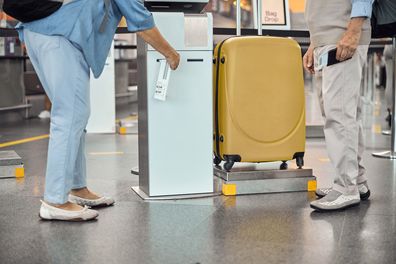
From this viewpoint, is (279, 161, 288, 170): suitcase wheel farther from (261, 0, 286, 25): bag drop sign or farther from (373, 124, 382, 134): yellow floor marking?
(373, 124, 382, 134): yellow floor marking

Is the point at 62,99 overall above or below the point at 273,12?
below

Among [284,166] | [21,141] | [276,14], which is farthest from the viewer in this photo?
[276,14]

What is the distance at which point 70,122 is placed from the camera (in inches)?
110

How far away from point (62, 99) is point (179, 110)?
749 millimetres

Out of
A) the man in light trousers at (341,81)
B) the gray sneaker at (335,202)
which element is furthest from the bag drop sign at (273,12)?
the gray sneaker at (335,202)

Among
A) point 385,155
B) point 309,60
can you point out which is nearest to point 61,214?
point 309,60

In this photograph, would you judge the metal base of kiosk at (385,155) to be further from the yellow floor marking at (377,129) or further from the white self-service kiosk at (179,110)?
the white self-service kiosk at (179,110)

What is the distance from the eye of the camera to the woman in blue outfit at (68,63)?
9.08 ft

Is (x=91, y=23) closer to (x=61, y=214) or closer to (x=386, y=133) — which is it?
(x=61, y=214)

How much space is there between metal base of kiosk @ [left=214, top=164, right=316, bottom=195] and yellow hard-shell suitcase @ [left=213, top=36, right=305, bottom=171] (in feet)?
0.22

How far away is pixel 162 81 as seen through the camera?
3.21 metres

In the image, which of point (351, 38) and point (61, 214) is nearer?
point (61, 214)

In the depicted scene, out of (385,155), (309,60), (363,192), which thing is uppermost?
(309,60)

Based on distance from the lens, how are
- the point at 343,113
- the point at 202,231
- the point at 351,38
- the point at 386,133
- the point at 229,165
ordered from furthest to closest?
the point at 386,133 → the point at 229,165 → the point at 343,113 → the point at 351,38 → the point at 202,231
